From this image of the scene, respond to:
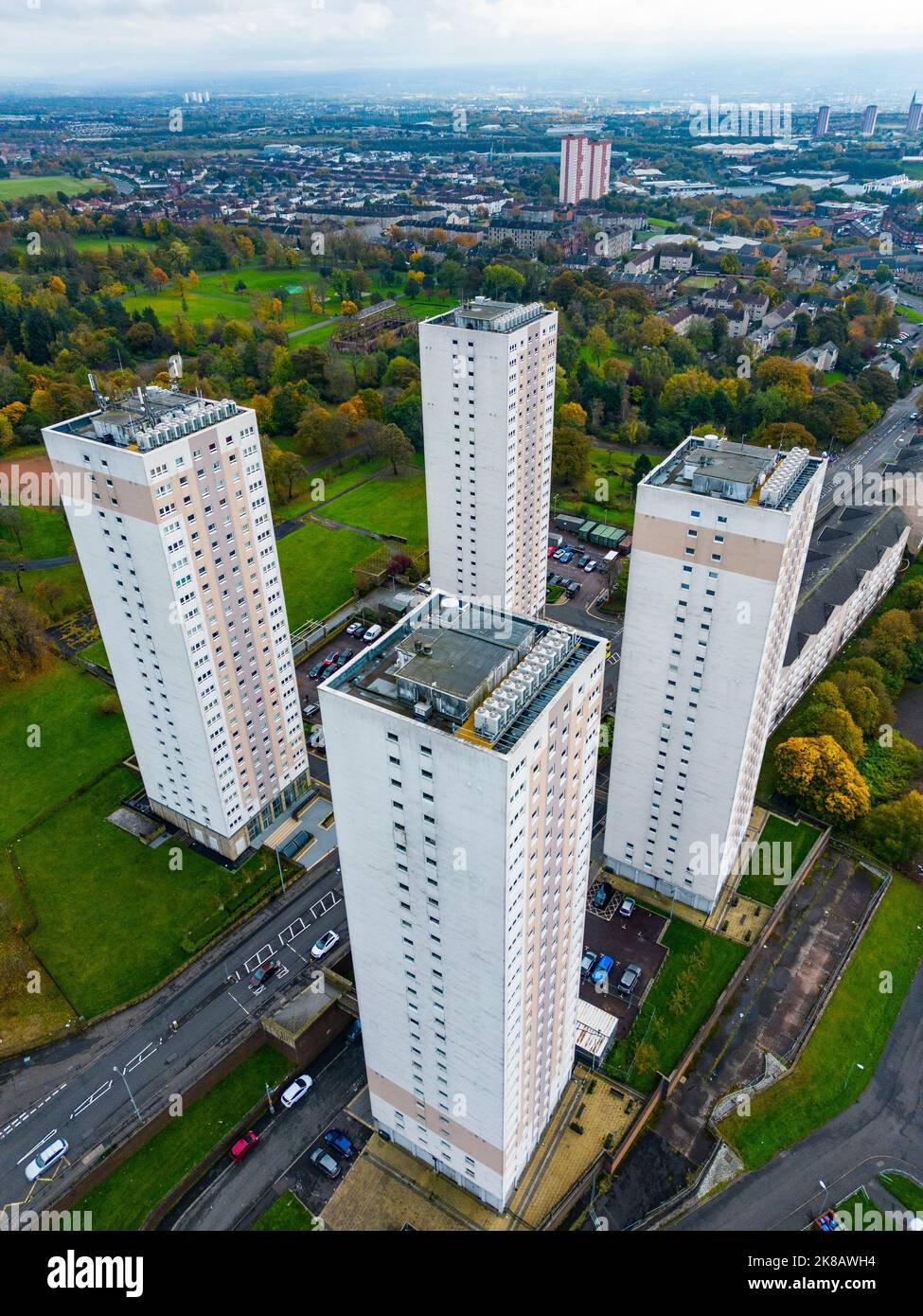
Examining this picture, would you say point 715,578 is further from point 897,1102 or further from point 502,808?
point 897,1102

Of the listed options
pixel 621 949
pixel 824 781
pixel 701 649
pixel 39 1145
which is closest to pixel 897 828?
pixel 824 781

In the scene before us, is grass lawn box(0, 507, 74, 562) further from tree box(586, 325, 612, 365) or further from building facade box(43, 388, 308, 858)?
tree box(586, 325, 612, 365)

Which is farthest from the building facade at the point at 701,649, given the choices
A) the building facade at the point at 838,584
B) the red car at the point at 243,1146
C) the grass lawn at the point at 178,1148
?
the red car at the point at 243,1146

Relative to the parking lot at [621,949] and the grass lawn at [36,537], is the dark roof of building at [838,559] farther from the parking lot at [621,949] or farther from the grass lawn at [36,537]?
the grass lawn at [36,537]

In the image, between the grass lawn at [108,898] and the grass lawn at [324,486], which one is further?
the grass lawn at [324,486]

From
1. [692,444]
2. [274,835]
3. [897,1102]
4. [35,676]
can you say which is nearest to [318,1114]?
[274,835]
